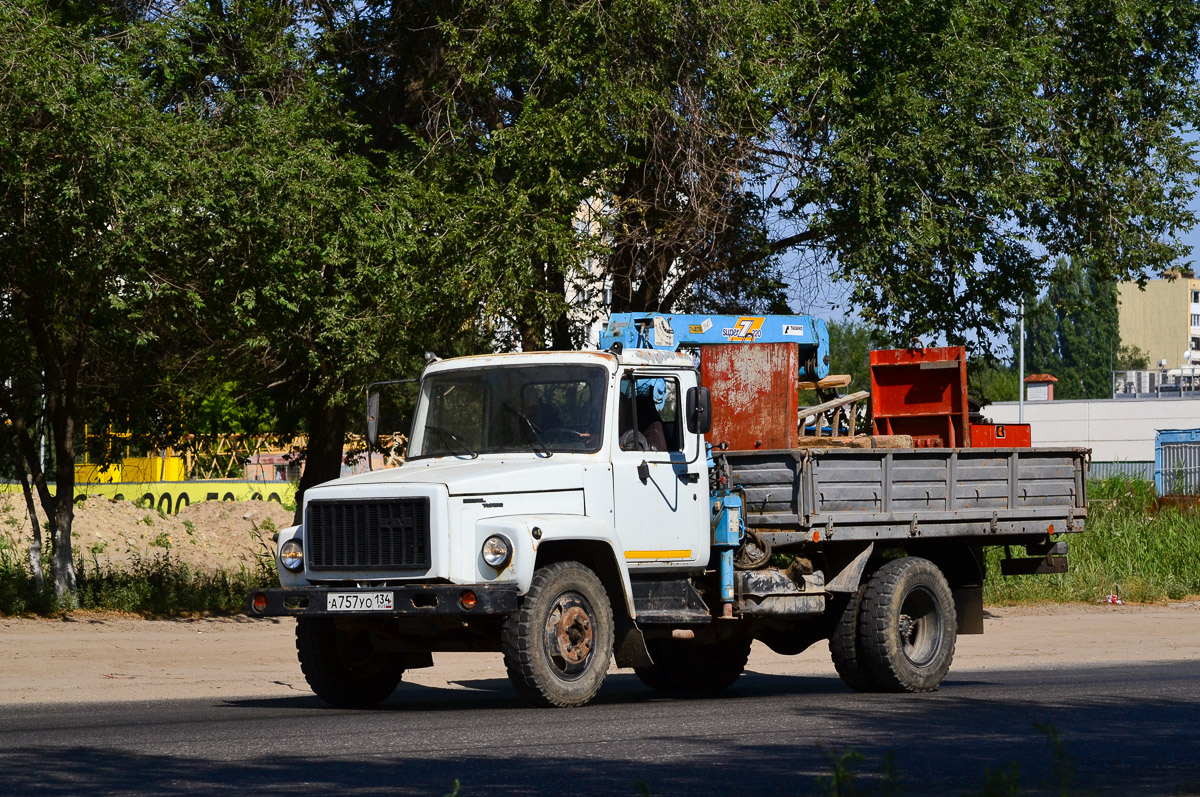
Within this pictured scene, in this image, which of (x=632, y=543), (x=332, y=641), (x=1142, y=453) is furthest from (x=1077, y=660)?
(x=1142, y=453)

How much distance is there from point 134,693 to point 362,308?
636 cm

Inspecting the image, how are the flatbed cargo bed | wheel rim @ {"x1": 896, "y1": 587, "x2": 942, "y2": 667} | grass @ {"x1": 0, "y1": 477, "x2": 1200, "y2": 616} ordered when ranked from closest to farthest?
the flatbed cargo bed
wheel rim @ {"x1": 896, "y1": 587, "x2": 942, "y2": 667}
grass @ {"x1": 0, "y1": 477, "x2": 1200, "y2": 616}

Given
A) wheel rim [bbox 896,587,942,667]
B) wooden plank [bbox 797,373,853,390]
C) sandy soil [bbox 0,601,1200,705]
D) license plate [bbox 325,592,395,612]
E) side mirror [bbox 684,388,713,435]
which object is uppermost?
wooden plank [bbox 797,373,853,390]

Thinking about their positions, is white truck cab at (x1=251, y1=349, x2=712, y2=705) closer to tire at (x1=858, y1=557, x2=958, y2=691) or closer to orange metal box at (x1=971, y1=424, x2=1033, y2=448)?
tire at (x1=858, y1=557, x2=958, y2=691)

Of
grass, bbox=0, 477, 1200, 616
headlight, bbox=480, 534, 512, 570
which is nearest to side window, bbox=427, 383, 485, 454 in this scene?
headlight, bbox=480, 534, 512, 570

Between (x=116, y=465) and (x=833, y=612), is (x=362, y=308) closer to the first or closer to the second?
(x=116, y=465)

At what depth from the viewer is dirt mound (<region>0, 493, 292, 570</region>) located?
32500 mm

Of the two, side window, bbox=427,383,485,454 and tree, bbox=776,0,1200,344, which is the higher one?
tree, bbox=776,0,1200,344

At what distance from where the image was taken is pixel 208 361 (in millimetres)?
21688

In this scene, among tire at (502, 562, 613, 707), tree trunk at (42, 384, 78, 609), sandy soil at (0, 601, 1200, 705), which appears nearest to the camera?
tire at (502, 562, 613, 707)

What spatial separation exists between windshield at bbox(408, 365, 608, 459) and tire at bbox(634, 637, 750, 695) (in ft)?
11.3

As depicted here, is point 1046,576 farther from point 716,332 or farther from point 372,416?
point 372,416

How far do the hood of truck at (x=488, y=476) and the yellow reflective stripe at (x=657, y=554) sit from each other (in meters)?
0.72

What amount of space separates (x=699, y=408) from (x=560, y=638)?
209 centimetres
